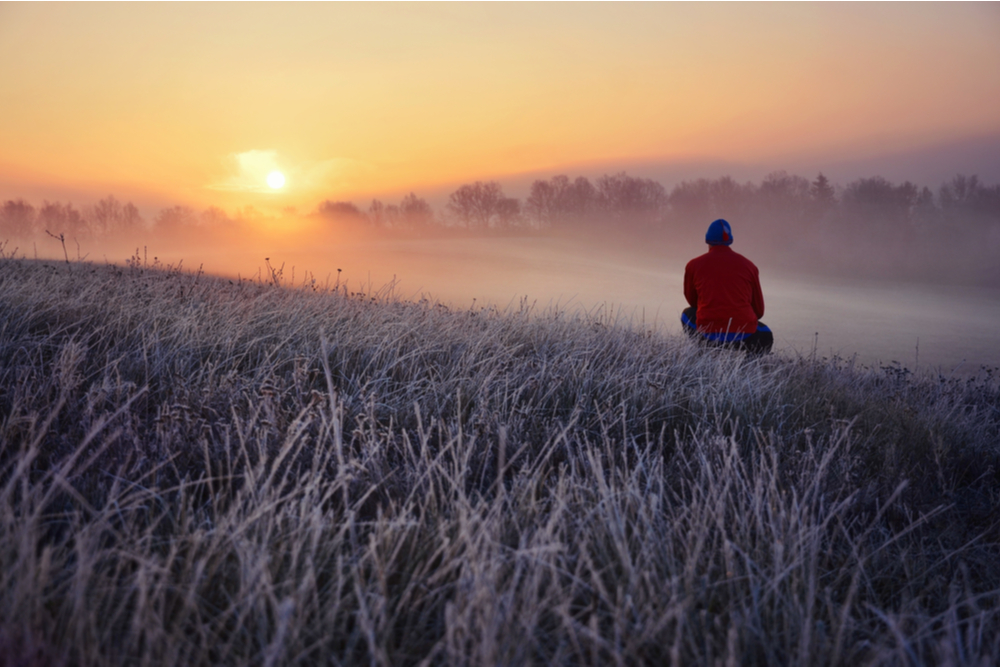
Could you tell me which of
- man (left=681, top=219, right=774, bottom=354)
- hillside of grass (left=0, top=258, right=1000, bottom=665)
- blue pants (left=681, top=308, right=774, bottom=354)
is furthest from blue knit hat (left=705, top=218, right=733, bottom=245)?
hillside of grass (left=0, top=258, right=1000, bottom=665)

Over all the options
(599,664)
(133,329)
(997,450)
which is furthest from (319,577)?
(997,450)

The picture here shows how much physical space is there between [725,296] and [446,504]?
528 centimetres

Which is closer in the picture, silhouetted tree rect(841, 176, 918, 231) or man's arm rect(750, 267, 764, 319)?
man's arm rect(750, 267, 764, 319)

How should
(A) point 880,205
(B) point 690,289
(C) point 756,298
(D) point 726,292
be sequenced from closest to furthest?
(D) point 726,292 < (C) point 756,298 < (B) point 690,289 < (A) point 880,205

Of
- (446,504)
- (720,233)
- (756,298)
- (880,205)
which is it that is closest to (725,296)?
(756,298)

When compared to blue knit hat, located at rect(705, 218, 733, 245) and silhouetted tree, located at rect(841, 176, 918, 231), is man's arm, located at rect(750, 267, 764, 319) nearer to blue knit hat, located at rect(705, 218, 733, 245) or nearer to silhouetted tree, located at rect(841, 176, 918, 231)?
blue knit hat, located at rect(705, 218, 733, 245)

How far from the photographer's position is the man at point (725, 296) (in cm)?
666

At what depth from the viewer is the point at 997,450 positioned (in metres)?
4.37

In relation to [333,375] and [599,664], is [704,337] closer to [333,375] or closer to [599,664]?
[333,375]

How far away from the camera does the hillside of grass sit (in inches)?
62.4

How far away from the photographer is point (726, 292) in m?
6.69

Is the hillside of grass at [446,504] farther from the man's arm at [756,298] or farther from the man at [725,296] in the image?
the man's arm at [756,298]

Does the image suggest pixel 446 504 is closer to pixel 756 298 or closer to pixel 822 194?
pixel 756 298

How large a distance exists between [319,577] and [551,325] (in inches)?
170
